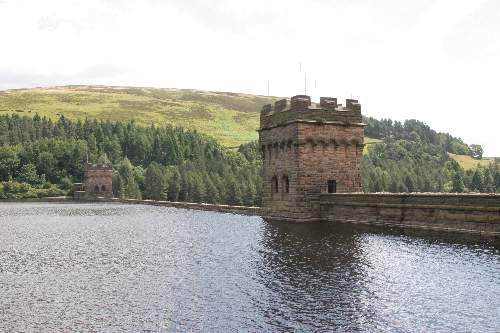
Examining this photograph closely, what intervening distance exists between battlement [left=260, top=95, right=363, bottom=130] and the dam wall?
20.9 feet

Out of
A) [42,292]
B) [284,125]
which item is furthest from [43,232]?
[42,292]

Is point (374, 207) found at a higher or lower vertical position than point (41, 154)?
lower

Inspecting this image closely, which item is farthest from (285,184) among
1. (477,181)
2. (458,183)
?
(458,183)

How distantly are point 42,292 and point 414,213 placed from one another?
21.6 m

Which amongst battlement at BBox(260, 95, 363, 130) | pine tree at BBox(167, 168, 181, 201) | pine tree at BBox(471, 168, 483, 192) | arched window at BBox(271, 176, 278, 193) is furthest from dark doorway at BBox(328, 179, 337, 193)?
pine tree at BBox(471, 168, 483, 192)

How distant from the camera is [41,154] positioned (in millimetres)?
169625

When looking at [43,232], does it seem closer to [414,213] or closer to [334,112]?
[334,112]

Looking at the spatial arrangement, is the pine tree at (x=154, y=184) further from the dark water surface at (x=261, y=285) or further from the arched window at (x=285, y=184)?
the dark water surface at (x=261, y=285)

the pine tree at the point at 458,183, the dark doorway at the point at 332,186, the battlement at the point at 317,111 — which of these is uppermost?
the battlement at the point at 317,111

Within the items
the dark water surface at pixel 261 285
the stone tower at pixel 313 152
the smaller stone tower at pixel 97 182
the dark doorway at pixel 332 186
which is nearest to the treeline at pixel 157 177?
the smaller stone tower at pixel 97 182

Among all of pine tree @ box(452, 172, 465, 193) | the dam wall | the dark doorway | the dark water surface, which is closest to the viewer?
the dark water surface

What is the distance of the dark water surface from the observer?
14992 mm

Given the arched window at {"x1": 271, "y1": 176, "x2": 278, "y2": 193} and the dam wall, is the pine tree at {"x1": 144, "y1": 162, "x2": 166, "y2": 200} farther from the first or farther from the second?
the dam wall

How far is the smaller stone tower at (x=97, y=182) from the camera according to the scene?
131 metres
